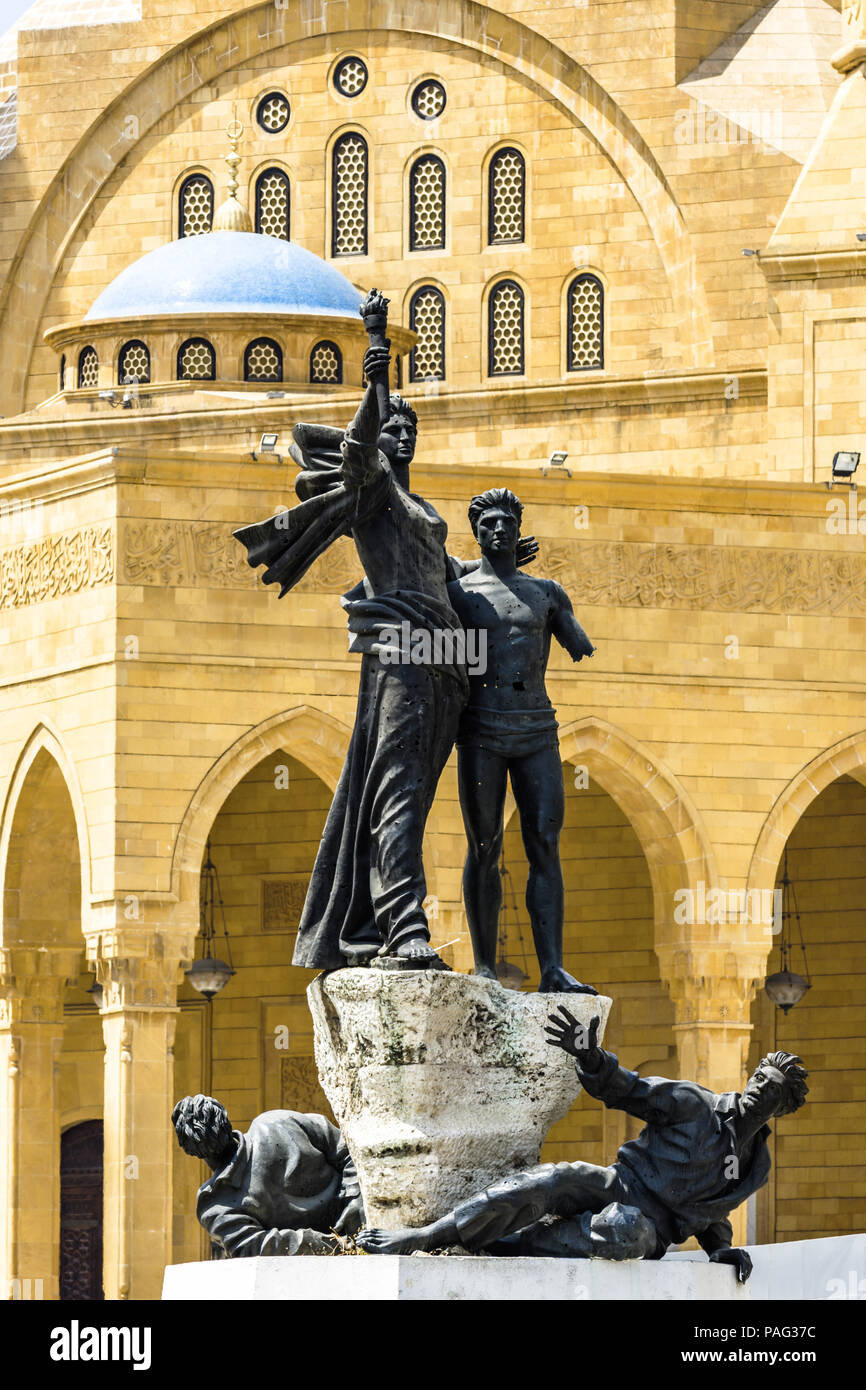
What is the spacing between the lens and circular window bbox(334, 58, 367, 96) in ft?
A: 135

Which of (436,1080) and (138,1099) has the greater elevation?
(138,1099)

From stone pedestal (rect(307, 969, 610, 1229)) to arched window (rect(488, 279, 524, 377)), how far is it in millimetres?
27797

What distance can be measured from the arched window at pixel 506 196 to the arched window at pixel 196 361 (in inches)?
197

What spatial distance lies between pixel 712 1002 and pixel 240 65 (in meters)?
16.5

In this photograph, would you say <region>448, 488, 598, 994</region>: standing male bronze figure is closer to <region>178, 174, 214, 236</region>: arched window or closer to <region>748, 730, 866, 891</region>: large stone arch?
<region>748, 730, 866, 891</region>: large stone arch

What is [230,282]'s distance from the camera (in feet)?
121

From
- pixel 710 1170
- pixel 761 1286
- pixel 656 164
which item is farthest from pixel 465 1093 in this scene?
pixel 656 164

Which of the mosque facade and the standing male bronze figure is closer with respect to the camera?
the standing male bronze figure

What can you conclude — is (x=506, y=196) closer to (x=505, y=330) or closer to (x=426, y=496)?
(x=505, y=330)

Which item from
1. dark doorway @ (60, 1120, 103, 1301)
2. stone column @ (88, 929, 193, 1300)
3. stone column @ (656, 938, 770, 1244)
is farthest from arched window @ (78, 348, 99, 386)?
stone column @ (656, 938, 770, 1244)

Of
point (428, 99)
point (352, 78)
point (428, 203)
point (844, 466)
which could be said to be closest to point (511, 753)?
point (844, 466)

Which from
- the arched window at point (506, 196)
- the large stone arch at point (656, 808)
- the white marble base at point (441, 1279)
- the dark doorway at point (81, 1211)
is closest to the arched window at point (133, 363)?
the arched window at point (506, 196)

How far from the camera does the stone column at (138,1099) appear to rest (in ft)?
90.0

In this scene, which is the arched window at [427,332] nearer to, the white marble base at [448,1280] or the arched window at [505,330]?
the arched window at [505,330]
